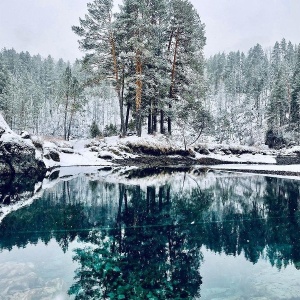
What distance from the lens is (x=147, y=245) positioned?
9.59 meters

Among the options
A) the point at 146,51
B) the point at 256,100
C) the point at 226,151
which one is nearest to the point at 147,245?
the point at 146,51

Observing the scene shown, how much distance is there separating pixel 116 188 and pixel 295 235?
432 inches

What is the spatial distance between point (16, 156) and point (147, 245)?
63.6 ft

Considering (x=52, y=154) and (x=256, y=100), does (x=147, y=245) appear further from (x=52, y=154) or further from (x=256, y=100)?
(x=256, y=100)

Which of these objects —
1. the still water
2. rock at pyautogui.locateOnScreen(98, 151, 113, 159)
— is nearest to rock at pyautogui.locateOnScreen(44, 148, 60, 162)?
rock at pyautogui.locateOnScreen(98, 151, 113, 159)

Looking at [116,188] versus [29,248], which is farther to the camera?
[116,188]

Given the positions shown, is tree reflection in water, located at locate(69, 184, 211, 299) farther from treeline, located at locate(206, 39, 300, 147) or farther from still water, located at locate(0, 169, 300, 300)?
treeline, located at locate(206, 39, 300, 147)

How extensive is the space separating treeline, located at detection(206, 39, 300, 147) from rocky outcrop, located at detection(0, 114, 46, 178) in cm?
2607

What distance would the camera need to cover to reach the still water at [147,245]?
696cm

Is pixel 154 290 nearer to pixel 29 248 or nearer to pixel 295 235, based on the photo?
pixel 29 248

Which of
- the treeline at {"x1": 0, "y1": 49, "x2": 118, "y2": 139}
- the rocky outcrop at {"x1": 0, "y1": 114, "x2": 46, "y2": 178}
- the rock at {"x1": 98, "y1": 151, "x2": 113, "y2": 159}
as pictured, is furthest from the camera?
the treeline at {"x1": 0, "y1": 49, "x2": 118, "y2": 139}

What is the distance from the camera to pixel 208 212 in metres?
14.0

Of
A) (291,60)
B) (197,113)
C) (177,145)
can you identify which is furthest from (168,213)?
(291,60)

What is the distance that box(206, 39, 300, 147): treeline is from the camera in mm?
67188
